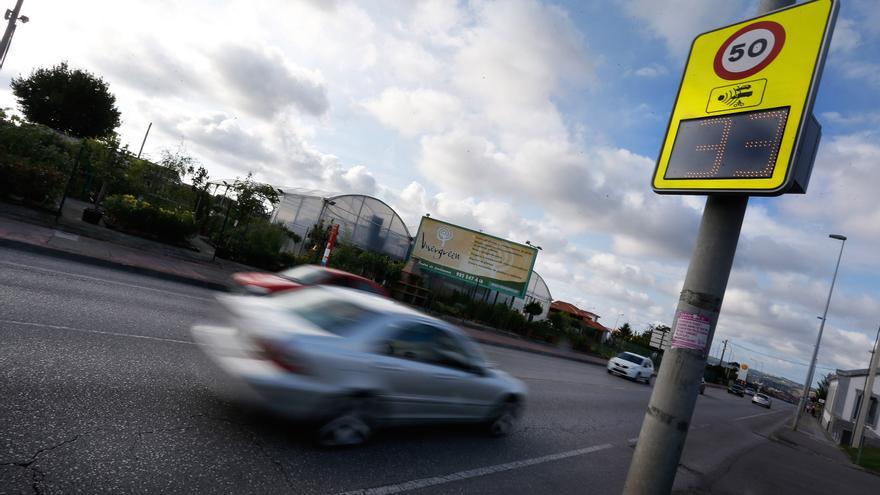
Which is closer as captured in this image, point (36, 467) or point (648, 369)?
point (36, 467)

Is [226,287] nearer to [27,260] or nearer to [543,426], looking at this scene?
[27,260]

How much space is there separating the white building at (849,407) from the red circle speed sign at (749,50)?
99.0 ft

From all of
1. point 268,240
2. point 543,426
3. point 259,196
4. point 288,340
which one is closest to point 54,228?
point 268,240

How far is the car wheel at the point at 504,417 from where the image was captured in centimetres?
628

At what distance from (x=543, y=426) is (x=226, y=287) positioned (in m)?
10.0

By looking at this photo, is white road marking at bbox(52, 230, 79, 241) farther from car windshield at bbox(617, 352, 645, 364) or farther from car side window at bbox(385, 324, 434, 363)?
car windshield at bbox(617, 352, 645, 364)

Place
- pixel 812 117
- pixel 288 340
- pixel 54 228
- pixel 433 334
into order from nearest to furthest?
pixel 812 117 < pixel 288 340 < pixel 433 334 < pixel 54 228

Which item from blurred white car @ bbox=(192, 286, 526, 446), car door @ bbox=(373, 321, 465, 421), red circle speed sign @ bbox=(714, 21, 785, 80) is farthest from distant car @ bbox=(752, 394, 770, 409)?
red circle speed sign @ bbox=(714, 21, 785, 80)

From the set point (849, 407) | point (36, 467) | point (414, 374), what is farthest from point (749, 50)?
point (849, 407)

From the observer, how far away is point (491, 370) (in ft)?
20.6

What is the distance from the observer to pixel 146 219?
17.2 metres

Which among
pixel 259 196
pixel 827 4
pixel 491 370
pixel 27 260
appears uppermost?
pixel 827 4

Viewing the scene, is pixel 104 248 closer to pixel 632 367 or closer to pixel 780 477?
pixel 780 477

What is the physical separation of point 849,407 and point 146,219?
170 ft
